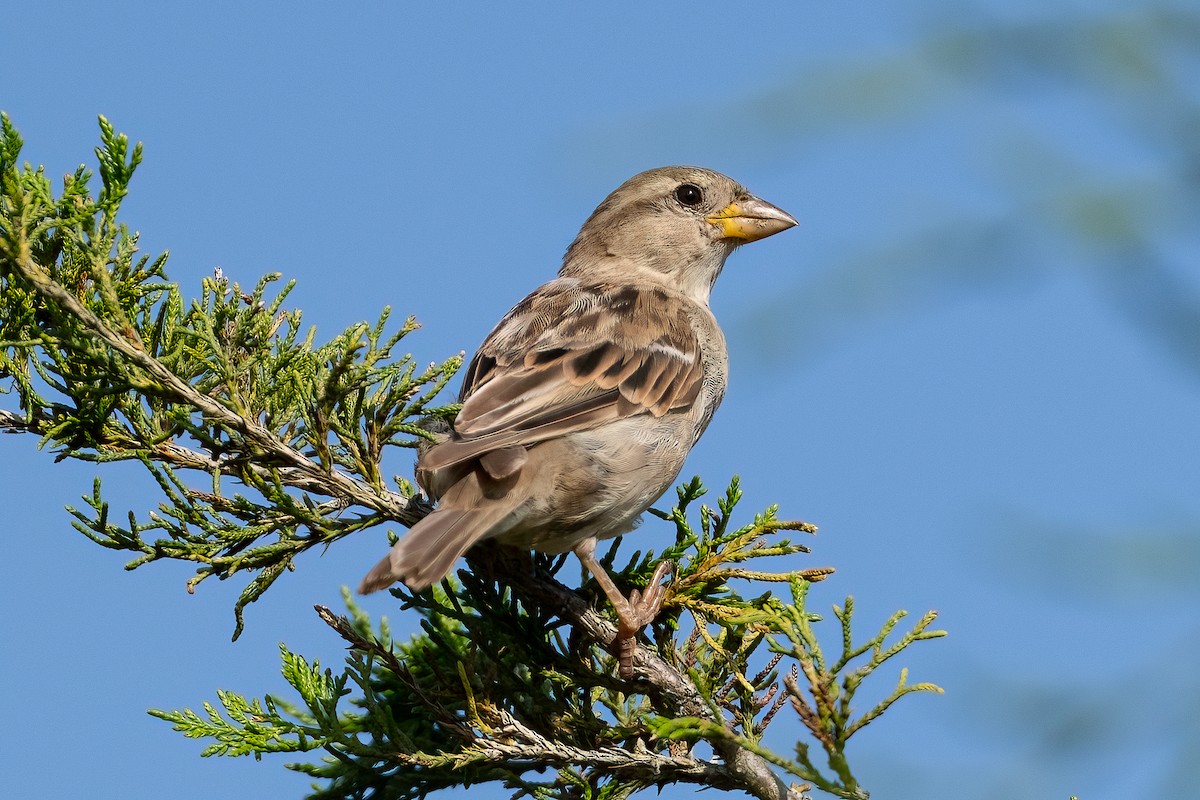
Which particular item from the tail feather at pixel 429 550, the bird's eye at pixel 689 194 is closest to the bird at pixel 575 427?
the tail feather at pixel 429 550

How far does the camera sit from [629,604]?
434cm

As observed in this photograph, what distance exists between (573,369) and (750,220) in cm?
236

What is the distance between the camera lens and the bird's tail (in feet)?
12.0

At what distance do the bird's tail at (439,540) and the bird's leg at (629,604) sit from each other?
1.61ft

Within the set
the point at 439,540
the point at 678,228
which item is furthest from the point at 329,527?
the point at 678,228

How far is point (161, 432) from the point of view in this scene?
13.1 feet

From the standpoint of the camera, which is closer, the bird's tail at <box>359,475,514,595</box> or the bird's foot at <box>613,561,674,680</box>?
the bird's tail at <box>359,475,514,595</box>

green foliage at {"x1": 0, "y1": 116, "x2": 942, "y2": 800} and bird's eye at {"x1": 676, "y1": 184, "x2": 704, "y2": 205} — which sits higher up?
bird's eye at {"x1": 676, "y1": 184, "x2": 704, "y2": 205}

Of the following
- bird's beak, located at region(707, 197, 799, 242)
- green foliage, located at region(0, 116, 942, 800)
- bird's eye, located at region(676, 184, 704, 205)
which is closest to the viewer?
green foliage, located at region(0, 116, 942, 800)

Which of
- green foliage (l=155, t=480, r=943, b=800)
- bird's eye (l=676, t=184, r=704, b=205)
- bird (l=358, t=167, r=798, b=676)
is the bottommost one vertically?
green foliage (l=155, t=480, r=943, b=800)

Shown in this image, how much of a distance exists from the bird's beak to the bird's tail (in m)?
3.18

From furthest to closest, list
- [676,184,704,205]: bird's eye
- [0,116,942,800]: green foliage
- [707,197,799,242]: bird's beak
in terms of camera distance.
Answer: [676,184,704,205]: bird's eye
[707,197,799,242]: bird's beak
[0,116,942,800]: green foliage

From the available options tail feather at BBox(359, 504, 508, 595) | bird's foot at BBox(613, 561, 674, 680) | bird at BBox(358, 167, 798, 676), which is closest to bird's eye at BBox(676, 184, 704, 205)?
bird at BBox(358, 167, 798, 676)

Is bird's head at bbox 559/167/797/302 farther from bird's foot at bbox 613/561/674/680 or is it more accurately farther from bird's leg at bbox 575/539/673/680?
bird's foot at bbox 613/561/674/680
